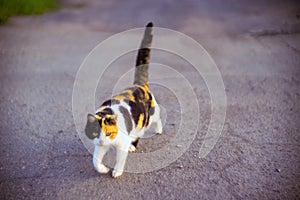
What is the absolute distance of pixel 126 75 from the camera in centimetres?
495

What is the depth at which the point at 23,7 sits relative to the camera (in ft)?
27.5

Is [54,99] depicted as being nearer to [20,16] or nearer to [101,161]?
[101,161]

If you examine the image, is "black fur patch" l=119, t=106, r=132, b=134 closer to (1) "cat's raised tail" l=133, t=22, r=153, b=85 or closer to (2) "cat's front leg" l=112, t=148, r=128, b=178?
(2) "cat's front leg" l=112, t=148, r=128, b=178

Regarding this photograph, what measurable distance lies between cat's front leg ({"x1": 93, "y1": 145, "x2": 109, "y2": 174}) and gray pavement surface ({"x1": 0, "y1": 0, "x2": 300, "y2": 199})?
4.9 inches

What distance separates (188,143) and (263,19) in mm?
5066

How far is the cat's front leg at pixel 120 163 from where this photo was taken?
9.45ft

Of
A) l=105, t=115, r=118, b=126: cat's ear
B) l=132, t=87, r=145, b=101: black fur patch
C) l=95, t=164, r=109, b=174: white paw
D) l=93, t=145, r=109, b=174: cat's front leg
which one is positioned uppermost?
l=105, t=115, r=118, b=126: cat's ear

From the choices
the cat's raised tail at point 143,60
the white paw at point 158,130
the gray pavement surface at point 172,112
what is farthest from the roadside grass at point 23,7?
the white paw at point 158,130

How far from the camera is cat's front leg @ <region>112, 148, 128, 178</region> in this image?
288cm

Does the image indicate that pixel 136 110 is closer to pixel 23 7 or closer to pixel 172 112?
pixel 172 112

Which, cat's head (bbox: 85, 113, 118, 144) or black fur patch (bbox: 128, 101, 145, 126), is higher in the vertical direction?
cat's head (bbox: 85, 113, 118, 144)

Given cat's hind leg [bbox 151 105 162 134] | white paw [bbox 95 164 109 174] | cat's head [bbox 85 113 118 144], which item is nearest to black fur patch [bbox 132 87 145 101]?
cat's hind leg [bbox 151 105 162 134]

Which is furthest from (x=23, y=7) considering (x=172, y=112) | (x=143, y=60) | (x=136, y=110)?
(x=136, y=110)

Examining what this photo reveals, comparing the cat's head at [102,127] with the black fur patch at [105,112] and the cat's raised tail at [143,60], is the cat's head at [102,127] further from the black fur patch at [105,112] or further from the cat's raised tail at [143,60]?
the cat's raised tail at [143,60]
